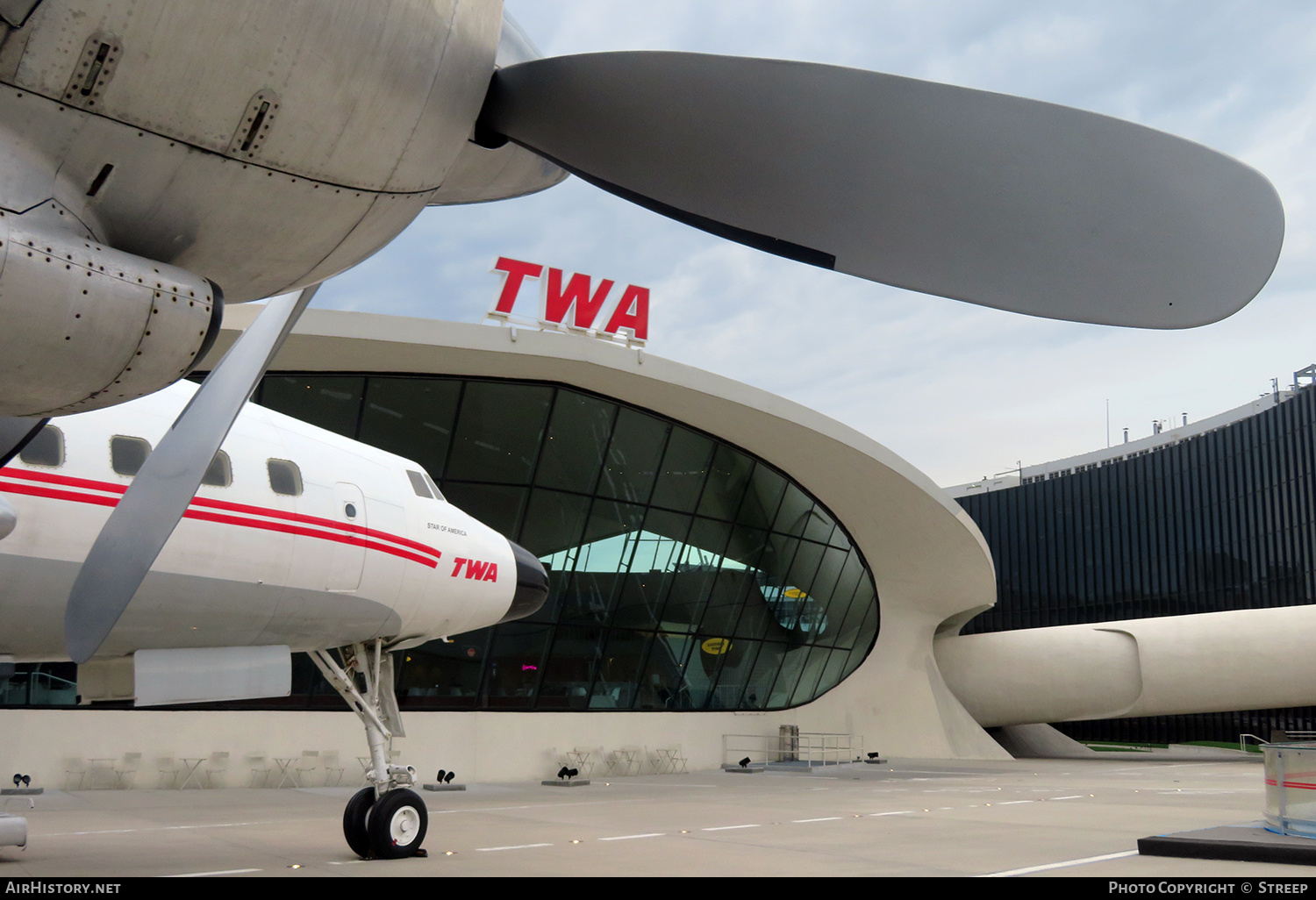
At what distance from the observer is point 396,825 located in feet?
36.6

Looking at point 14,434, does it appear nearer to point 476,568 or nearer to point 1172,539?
point 476,568

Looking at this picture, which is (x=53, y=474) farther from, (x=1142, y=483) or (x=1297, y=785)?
(x=1142, y=483)

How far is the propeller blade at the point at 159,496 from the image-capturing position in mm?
7336

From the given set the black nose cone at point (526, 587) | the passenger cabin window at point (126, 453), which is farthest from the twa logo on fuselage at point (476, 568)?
the passenger cabin window at point (126, 453)

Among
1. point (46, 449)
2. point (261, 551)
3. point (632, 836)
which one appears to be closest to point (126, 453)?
point (46, 449)

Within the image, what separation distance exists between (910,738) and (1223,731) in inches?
1196

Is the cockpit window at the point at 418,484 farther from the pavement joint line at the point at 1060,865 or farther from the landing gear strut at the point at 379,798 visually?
the pavement joint line at the point at 1060,865

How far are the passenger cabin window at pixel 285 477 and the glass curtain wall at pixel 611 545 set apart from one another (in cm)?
1409

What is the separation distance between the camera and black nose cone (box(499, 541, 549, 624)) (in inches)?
547

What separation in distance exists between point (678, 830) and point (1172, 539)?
2257 inches

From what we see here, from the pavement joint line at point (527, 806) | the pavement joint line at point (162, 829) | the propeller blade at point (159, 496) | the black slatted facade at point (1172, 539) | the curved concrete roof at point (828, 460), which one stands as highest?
the black slatted facade at point (1172, 539)

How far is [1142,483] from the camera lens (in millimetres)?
64625

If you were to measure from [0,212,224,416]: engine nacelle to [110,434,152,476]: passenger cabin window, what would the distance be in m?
5.72
